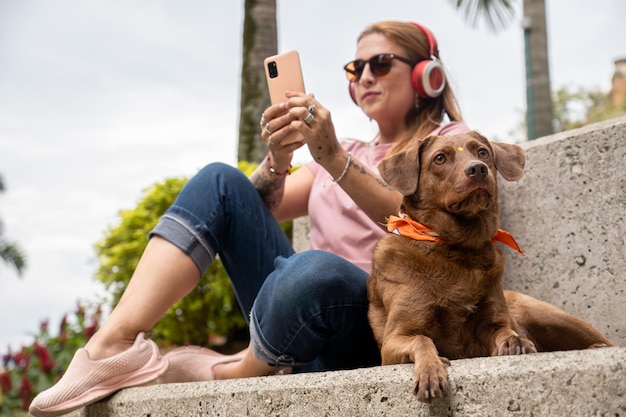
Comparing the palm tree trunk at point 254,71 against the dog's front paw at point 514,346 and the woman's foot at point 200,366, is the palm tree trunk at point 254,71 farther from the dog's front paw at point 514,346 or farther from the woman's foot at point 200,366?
the dog's front paw at point 514,346

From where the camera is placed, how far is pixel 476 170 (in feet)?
7.86

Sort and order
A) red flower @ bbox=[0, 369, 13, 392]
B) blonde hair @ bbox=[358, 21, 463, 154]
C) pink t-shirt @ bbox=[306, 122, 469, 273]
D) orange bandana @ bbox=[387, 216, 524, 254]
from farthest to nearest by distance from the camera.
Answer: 1. red flower @ bbox=[0, 369, 13, 392]
2. blonde hair @ bbox=[358, 21, 463, 154]
3. pink t-shirt @ bbox=[306, 122, 469, 273]
4. orange bandana @ bbox=[387, 216, 524, 254]

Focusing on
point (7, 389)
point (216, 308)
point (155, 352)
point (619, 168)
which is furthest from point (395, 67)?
point (7, 389)

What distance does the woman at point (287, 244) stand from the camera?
112 inches

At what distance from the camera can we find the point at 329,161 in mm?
3109

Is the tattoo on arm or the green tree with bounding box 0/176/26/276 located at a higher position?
the tattoo on arm

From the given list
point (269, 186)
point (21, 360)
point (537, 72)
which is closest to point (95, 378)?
point (269, 186)

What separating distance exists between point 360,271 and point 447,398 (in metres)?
0.89

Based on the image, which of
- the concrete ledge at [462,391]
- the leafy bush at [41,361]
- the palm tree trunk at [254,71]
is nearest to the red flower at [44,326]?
the leafy bush at [41,361]

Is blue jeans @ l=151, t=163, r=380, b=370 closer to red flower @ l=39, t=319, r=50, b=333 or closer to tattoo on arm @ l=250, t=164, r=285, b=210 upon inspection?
tattoo on arm @ l=250, t=164, r=285, b=210

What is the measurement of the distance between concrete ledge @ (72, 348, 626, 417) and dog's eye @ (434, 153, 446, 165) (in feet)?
2.48

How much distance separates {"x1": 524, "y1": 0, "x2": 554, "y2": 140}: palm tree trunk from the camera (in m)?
11.0

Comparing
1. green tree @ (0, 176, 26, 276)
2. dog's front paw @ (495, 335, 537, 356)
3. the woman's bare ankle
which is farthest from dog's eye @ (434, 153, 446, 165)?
green tree @ (0, 176, 26, 276)

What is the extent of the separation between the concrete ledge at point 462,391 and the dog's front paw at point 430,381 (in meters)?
0.03
